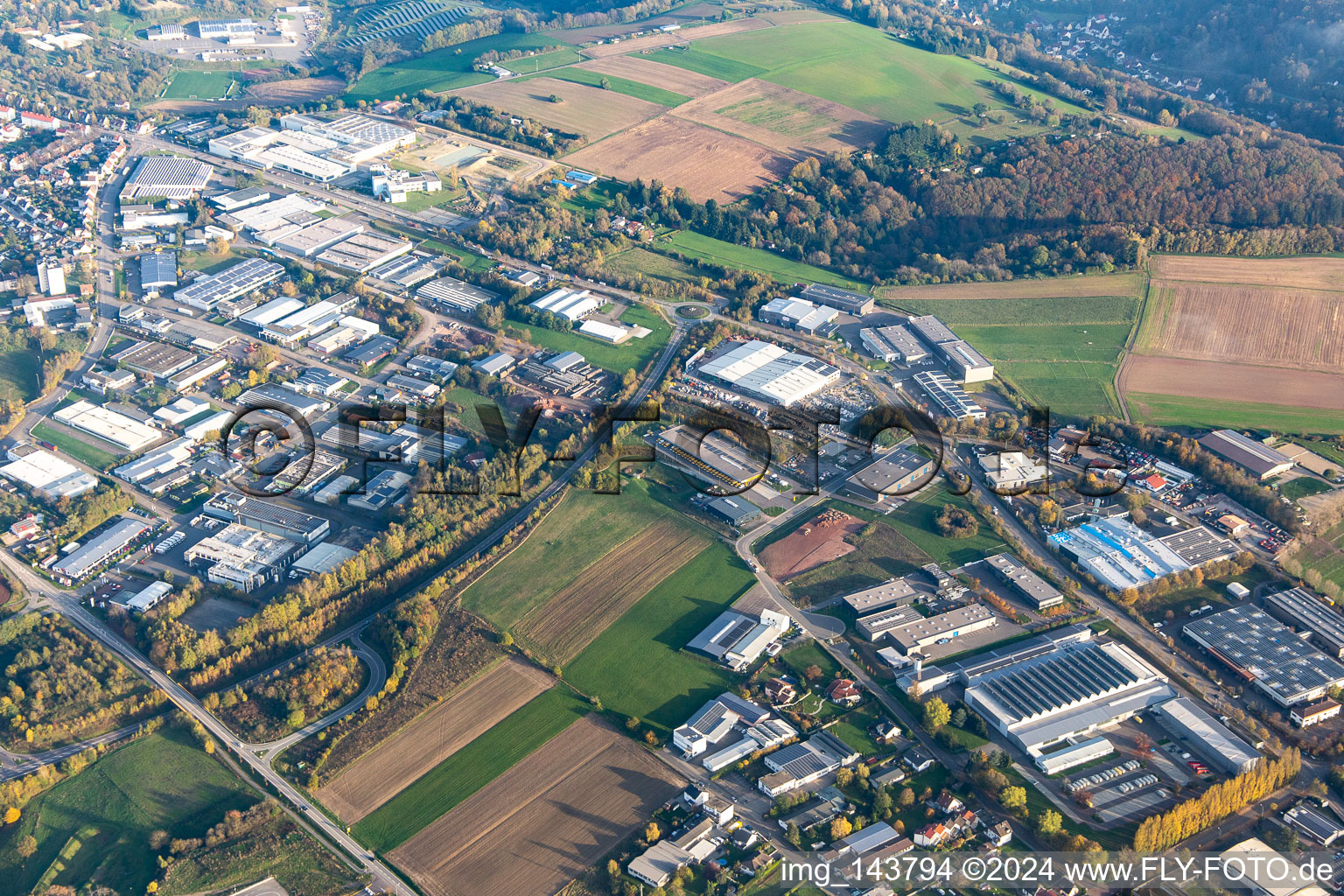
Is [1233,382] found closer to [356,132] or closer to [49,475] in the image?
[49,475]

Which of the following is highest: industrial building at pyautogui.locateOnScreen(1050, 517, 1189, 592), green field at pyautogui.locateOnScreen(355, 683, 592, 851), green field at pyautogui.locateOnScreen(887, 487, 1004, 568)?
industrial building at pyautogui.locateOnScreen(1050, 517, 1189, 592)

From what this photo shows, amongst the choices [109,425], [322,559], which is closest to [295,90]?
[109,425]

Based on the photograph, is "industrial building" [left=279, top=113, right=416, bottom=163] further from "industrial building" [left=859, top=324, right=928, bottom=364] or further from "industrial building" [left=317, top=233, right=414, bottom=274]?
"industrial building" [left=859, top=324, right=928, bottom=364]

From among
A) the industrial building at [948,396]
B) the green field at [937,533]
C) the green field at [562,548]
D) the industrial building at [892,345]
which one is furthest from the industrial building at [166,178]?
the green field at [937,533]

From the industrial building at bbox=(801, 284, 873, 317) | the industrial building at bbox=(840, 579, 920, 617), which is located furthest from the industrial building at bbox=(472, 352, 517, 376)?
the industrial building at bbox=(840, 579, 920, 617)

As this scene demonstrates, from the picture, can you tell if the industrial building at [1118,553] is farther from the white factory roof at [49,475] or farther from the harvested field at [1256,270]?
the white factory roof at [49,475]

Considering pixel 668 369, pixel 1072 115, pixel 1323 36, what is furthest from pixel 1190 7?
pixel 668 369

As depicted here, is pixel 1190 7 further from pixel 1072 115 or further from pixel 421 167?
pixel 421 167
